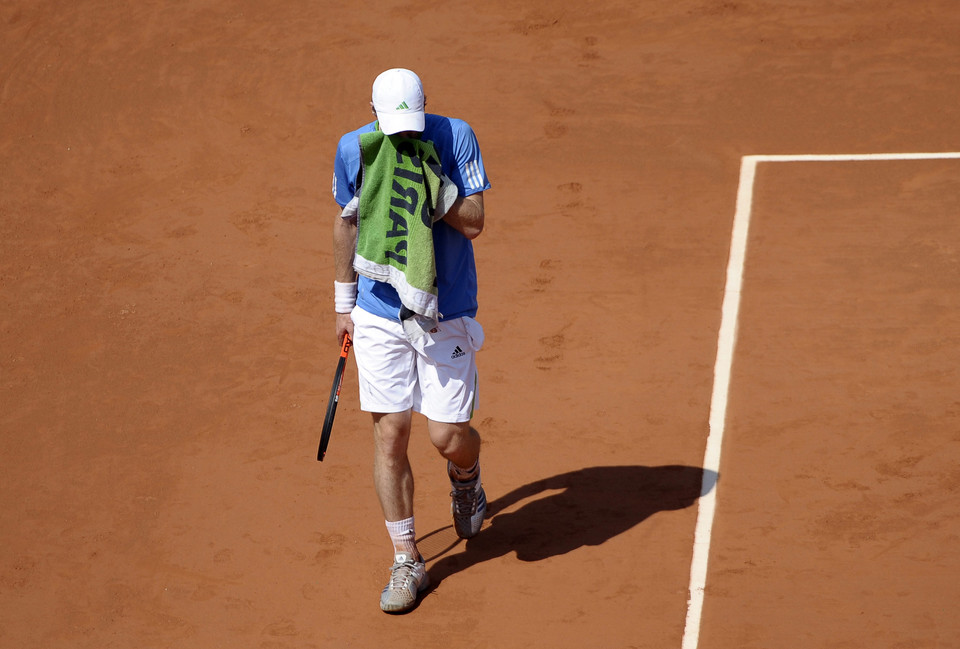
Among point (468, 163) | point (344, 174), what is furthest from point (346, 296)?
point (468, 163)

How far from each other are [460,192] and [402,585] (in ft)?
6.27

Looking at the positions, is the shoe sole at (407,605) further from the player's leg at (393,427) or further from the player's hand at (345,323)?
the player's hand at (345,323)

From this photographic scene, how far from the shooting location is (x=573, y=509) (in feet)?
20.0

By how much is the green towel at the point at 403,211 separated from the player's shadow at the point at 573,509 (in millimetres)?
1501

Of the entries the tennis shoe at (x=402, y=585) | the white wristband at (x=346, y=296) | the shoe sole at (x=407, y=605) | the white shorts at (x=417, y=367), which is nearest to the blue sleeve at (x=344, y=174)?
the white wristband at (x=346, y=296)

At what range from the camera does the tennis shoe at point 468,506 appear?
575 cm

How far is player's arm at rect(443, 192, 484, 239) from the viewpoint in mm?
Result: 4969

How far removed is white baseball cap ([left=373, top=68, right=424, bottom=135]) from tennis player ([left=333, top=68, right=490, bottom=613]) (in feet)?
0.12

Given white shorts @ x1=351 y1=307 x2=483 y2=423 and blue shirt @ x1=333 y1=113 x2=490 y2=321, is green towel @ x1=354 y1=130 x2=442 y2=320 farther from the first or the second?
white shorts @ x1=351 y1=307 x2=483 y2=423

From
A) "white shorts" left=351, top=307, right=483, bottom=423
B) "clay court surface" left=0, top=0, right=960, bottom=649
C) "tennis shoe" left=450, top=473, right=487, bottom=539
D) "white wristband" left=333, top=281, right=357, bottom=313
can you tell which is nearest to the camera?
"white shorts" left=351, top=307, right=483, bottom=423

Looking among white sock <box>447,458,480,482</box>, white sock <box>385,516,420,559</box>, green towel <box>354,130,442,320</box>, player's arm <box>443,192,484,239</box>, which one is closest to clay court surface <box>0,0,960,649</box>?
white sock <box>385,516,420,559</box>

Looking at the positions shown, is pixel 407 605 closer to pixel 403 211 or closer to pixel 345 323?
pixel 345 323

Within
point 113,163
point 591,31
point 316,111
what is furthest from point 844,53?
point 113,163

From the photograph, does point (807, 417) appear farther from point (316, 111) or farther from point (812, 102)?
point (316, 111)
